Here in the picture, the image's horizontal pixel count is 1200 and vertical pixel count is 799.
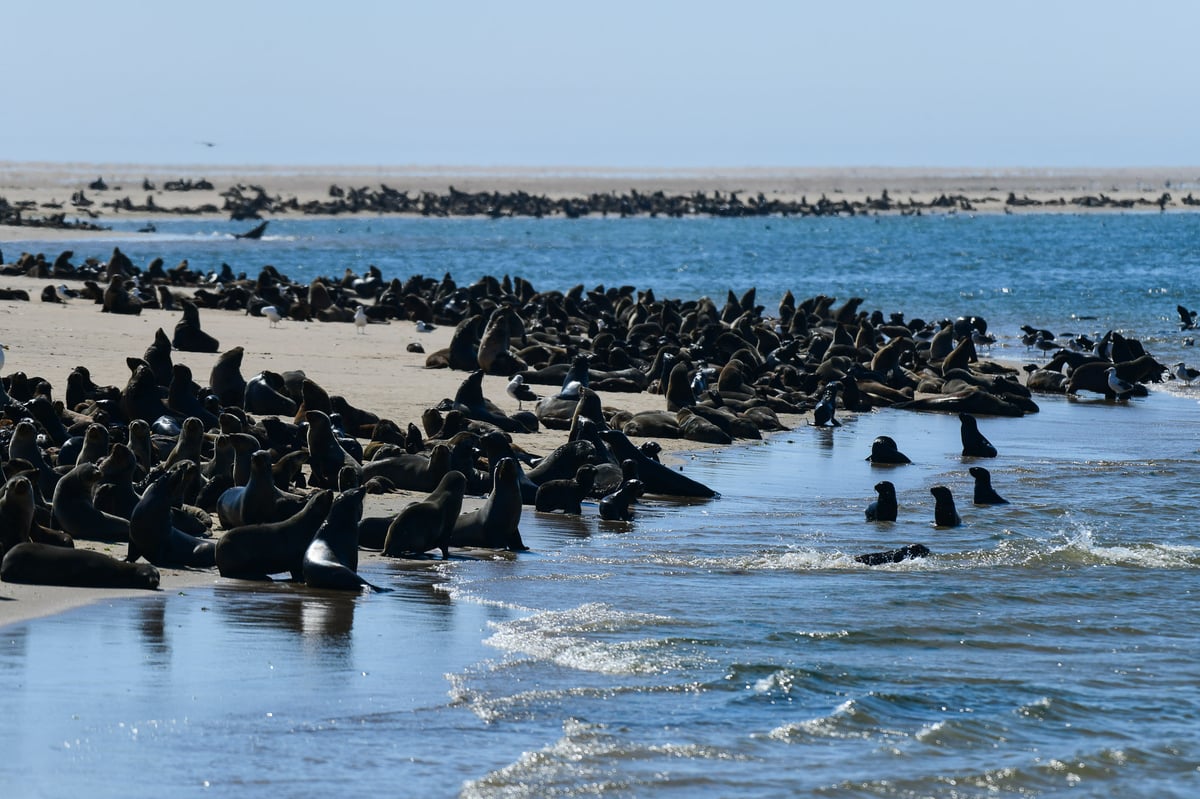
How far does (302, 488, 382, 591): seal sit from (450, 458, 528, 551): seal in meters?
1.22

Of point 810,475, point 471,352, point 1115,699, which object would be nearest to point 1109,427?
point 810,475

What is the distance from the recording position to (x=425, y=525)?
366 inches

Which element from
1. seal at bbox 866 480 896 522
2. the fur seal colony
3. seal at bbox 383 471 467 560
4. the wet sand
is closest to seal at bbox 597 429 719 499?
the fur seal colony

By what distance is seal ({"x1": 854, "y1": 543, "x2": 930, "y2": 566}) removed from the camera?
31.6ft

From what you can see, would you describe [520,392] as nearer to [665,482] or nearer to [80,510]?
[665,482]

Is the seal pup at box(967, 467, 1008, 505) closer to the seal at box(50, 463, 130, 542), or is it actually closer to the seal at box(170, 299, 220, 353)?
the seal at box(50, 463, 130, 542)

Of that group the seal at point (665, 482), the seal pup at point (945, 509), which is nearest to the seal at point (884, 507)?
the seal pup at point (945, 509)

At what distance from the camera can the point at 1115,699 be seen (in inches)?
274

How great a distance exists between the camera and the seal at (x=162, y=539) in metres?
8.38

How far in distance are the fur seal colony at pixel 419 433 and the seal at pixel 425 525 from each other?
0.04ft

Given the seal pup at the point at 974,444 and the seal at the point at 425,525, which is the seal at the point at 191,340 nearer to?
the seal pup at the point at 974,444

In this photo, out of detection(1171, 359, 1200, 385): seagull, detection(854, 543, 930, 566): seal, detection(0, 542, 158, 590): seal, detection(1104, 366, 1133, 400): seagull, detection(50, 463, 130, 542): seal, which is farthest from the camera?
detection(1171, 359, 1200, 385): seagull

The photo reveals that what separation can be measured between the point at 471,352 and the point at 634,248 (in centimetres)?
3916

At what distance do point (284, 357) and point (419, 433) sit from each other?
6579 mm
